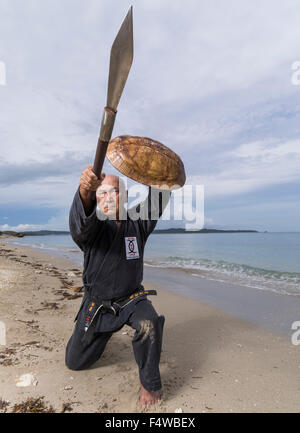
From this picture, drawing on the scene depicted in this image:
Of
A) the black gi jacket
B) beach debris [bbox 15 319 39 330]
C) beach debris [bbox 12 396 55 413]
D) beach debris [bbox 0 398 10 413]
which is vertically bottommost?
beach debris [bbox 12 396 55 413]

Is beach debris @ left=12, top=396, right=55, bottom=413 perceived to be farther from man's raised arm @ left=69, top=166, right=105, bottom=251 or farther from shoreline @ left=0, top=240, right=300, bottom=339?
shoreline @ left=0, top=240, right=300, bottom=339

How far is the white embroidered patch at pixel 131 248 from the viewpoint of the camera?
2.96 metres

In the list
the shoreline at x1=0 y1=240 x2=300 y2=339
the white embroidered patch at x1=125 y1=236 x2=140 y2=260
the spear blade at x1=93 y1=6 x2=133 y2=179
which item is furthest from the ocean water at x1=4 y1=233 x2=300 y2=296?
the spear blade at x1=93 y1=6 x2=133 y2=179

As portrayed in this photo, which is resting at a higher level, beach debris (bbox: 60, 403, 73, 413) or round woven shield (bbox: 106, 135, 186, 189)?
round woven shield (bbox: 106, 135, 186, 189)

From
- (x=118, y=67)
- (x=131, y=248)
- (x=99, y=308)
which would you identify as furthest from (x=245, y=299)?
(x=118, y=67)

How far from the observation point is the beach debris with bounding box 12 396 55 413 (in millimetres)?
2332

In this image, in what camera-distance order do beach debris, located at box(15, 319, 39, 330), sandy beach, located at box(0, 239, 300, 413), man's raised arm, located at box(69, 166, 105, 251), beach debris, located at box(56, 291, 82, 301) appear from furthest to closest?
beach debris, located at box(56, 291, 82, 301)
beach debris, located at box(15, 319, 39, 330)
sandy beach, located at box(0, 239, 300, 413)
man's raised arm, located at box(69, 166, 105, 251)

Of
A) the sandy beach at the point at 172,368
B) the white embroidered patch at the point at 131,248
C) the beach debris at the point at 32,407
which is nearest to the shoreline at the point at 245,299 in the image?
the sandy beach at the point at 172,368

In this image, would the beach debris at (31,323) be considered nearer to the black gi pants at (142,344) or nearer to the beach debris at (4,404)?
the black gi pants at (142,344)

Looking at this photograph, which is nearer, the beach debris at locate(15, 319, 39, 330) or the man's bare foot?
the man's bare foot

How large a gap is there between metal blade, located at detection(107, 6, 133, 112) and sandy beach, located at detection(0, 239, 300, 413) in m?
2.56

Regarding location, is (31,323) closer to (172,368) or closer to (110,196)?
(172,368)

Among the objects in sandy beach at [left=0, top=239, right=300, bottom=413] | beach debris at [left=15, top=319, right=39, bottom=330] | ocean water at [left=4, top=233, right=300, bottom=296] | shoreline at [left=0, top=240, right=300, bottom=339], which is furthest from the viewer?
ocean water at [left=4, top=233, right=300, bottom=296]

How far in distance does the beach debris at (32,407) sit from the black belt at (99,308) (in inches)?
26.6
